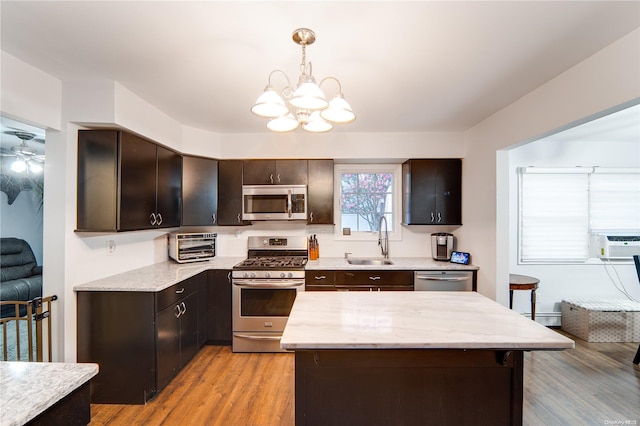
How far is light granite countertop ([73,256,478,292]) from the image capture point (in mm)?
2246

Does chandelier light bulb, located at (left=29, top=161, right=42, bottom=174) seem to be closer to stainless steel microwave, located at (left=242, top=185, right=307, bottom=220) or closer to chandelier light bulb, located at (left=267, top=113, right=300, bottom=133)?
stainless steel microwave, located at (left=242, top=185, right=307, bottom=220)

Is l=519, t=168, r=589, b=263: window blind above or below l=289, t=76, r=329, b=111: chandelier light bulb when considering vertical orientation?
below

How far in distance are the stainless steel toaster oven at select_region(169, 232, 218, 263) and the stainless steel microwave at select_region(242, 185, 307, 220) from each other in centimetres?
55

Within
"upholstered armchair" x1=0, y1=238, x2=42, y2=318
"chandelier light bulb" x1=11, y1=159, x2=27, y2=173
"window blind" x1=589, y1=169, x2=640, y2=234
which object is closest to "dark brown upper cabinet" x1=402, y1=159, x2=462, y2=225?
"window blind" x1=589, y1=169, x2=640, y2=234

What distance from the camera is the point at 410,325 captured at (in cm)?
147

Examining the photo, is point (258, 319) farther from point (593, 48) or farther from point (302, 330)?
point (593, 48)

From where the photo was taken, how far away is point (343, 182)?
3883 mm

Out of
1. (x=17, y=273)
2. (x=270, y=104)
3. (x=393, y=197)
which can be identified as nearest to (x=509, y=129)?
(x=393, y=197)

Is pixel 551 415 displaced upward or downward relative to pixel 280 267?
downward

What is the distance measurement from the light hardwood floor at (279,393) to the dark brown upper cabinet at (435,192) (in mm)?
1714

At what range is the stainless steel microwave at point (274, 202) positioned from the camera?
3432 millimetres

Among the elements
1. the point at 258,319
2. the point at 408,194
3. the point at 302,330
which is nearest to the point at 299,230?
the point at 258,319

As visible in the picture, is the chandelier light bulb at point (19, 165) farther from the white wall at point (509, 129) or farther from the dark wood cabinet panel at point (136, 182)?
the white wall at point (509, 129)

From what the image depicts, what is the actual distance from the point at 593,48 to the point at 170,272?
144 inches
